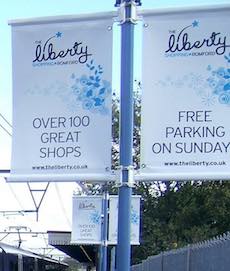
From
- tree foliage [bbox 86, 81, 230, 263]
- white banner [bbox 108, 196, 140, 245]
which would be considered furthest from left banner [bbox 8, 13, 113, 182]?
tree foliage [bbox 86, 81, 230, 263]

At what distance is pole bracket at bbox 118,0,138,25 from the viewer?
5340 millimetres

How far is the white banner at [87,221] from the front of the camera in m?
16.8

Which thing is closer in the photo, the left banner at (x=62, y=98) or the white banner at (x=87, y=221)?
the left banner at (x=62, y=98)

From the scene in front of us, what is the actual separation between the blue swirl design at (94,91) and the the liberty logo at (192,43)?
55 cm

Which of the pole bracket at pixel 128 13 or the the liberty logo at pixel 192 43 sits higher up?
the pole bracket at pixel 128 13

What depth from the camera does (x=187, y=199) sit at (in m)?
35.2

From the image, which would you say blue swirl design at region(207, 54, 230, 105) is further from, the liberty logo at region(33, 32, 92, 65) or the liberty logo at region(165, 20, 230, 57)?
the liberty logo at region(33, 32, 92, 65)

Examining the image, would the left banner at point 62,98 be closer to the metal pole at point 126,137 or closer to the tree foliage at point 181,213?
the metal pole at point 126,137

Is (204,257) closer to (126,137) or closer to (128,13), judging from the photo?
(126,137)

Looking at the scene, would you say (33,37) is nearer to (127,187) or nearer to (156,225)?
(127,187)

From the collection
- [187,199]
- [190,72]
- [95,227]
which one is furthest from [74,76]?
[187,199]

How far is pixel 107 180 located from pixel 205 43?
4.26 feet

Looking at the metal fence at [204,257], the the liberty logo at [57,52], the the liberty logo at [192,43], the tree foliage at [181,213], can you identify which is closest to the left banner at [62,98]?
the the liberty logo at [57,52]

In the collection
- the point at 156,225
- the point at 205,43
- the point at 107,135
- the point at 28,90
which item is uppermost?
the point at 205,43
